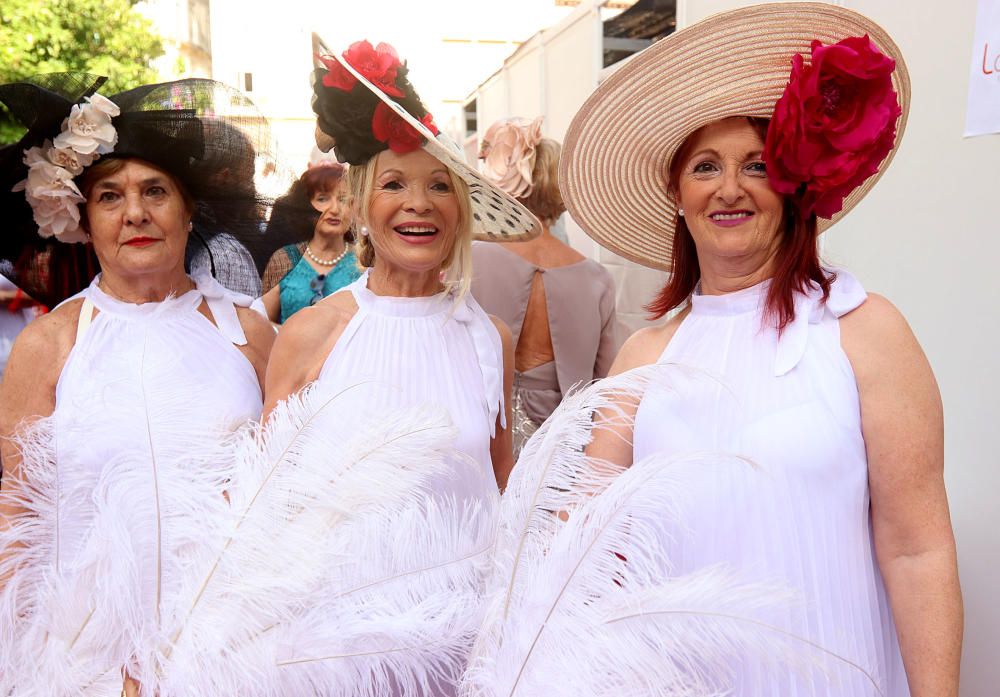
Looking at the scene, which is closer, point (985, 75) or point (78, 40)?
point (985, 75)

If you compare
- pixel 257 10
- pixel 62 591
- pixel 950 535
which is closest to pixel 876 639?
pixel 950 535

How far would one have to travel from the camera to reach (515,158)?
12.6 feet

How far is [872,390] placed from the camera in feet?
4.85

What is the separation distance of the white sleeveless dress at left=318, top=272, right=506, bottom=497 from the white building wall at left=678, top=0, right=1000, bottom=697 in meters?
1.33

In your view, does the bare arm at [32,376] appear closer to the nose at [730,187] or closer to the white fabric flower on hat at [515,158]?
the nose at [730,187]

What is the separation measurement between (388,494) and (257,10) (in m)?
18.7

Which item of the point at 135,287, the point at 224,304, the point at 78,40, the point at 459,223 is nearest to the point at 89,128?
the point at 135,287

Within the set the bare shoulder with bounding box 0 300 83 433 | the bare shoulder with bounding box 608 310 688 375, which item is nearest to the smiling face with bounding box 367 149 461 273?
the bare shoulder with bounding box 608 310 688 375

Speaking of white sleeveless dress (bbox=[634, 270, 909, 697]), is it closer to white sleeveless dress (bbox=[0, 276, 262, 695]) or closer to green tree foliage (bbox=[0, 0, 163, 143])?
white sleeveless dress (bbox=[0, 276, 262, 695])

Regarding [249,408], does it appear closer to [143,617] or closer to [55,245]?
[55,245]

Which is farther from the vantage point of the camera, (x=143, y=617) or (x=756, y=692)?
(x=756, y=692)

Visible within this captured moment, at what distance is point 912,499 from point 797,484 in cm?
20

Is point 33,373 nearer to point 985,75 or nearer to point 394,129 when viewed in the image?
point 394,129

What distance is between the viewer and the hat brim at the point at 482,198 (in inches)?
74.2
